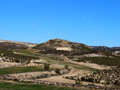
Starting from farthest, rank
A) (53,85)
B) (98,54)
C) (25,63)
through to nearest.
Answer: (98,54)
(25,63)
(53,85)

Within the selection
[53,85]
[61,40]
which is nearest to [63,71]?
[53,85]

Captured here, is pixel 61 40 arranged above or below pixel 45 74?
above

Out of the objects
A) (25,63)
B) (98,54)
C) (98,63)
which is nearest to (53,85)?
(25,63)

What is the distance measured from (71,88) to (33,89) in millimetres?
5021

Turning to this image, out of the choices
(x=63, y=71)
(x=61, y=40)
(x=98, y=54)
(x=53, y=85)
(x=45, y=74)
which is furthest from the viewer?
(x=61, y=40)

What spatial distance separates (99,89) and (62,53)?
226 ft

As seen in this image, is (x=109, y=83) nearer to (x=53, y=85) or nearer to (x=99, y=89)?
(x=99, y=89)

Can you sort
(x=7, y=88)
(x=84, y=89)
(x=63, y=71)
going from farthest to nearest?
(x=63, y=71)
(x=84, y=89)
(x=7, y=88)

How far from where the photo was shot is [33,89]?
2806cm

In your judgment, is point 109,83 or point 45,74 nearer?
point 109,83

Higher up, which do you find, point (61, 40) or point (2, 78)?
point (61, 40)

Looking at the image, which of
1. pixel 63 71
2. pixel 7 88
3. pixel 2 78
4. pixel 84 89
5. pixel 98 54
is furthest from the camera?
pixel 98 54

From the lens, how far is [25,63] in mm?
58938

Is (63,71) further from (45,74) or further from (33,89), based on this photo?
(33,89)
